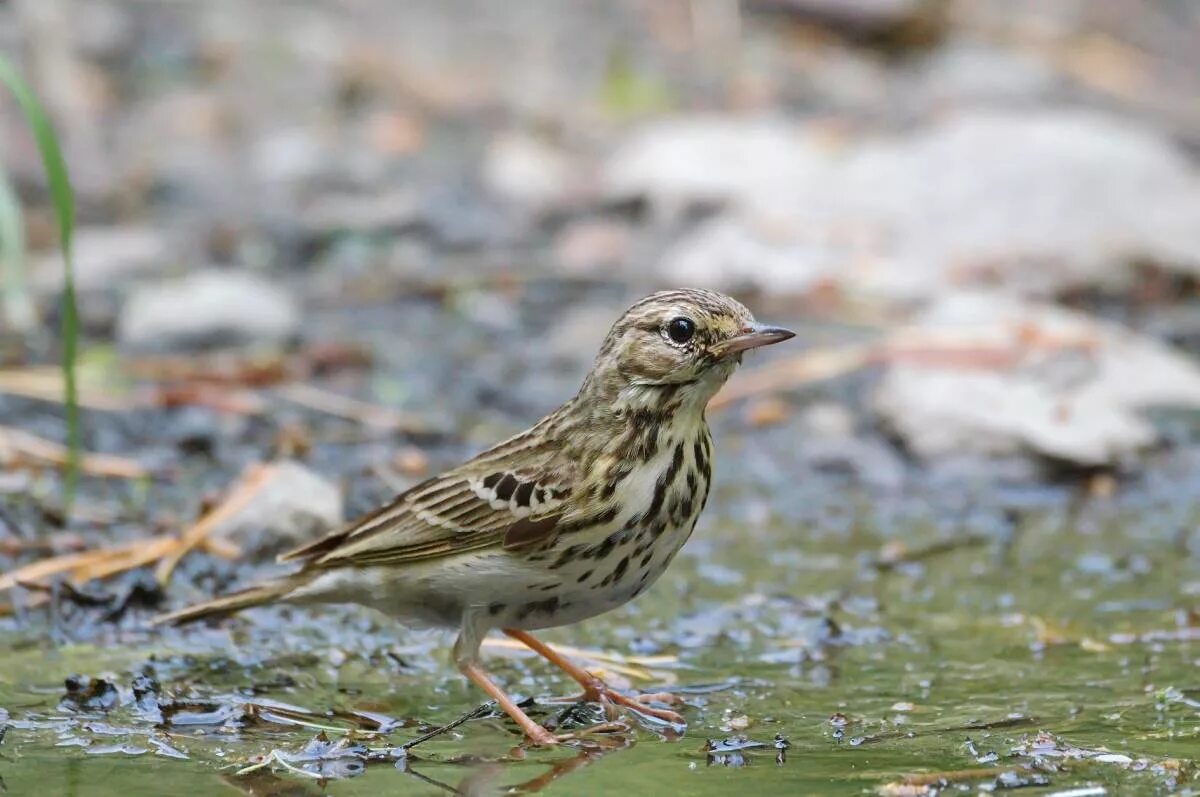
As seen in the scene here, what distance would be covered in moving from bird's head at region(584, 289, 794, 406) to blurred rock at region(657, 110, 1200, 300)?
5126 mm

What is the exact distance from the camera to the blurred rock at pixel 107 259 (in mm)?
10359

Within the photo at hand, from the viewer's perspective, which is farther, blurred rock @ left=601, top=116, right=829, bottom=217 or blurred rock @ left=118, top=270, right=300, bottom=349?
blurred rock @ left=601, top=116, right=829, bottom=217

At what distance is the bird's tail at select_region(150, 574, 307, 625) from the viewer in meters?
5.38

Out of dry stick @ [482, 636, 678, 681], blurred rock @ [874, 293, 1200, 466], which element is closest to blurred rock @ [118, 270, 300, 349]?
blurred rock @ [874, 293, 1200, 466]

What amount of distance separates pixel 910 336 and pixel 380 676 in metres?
4.64

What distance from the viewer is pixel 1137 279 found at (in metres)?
10.5

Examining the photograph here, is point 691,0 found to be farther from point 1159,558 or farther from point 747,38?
point 1159,558

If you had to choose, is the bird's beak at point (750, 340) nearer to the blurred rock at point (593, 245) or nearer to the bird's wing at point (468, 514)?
the bird's wing at point (468, 514)

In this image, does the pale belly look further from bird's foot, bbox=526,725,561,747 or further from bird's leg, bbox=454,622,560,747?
bird's foot, bbox=526,725,561,747

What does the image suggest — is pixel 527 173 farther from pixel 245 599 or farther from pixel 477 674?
pixel 477 674

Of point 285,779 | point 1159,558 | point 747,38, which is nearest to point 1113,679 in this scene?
point 1159,558

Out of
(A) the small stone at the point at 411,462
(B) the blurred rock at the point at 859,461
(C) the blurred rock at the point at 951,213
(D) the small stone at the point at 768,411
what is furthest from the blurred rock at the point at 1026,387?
(A) the small stone at the point at 411,462

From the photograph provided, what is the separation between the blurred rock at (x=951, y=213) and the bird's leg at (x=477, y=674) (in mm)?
5413

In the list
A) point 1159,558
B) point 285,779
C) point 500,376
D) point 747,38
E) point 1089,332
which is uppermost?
point 747,38
